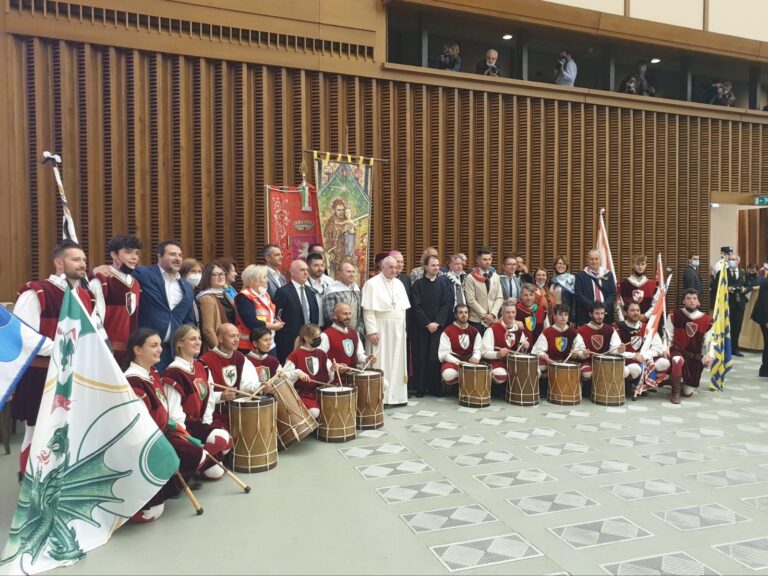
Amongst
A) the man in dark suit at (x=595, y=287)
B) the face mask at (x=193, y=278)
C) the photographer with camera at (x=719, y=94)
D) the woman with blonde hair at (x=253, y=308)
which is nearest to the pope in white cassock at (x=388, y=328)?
the woman with blonde hair at (x=253, y=308)

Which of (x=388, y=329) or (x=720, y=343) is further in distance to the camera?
(x=720, y=343)

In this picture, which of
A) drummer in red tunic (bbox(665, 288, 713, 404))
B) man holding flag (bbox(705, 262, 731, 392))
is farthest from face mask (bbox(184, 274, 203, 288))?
man holding flag (bbox(705, 262, 731, 392))

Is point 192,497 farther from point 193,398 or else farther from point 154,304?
point 154,304

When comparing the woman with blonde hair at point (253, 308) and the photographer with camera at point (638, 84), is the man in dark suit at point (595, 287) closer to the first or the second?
the woman with blonde hair at point (253, 308)

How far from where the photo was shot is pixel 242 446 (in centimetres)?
385

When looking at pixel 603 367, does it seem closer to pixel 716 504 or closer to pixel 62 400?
pixel 716 504

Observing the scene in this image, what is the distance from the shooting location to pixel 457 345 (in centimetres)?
607

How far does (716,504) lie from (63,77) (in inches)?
290

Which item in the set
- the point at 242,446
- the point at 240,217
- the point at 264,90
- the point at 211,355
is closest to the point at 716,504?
the point at 242,446

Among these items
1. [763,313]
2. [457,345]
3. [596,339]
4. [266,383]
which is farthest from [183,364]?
[763,313]

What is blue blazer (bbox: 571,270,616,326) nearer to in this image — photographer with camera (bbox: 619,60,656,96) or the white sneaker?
photographer with camera (bbox: 619,60,656,96)

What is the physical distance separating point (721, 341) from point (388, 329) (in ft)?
12.3

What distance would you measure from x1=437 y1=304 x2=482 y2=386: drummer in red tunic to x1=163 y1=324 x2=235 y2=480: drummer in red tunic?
2.81 m

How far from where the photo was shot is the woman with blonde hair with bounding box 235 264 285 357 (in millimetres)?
4797
